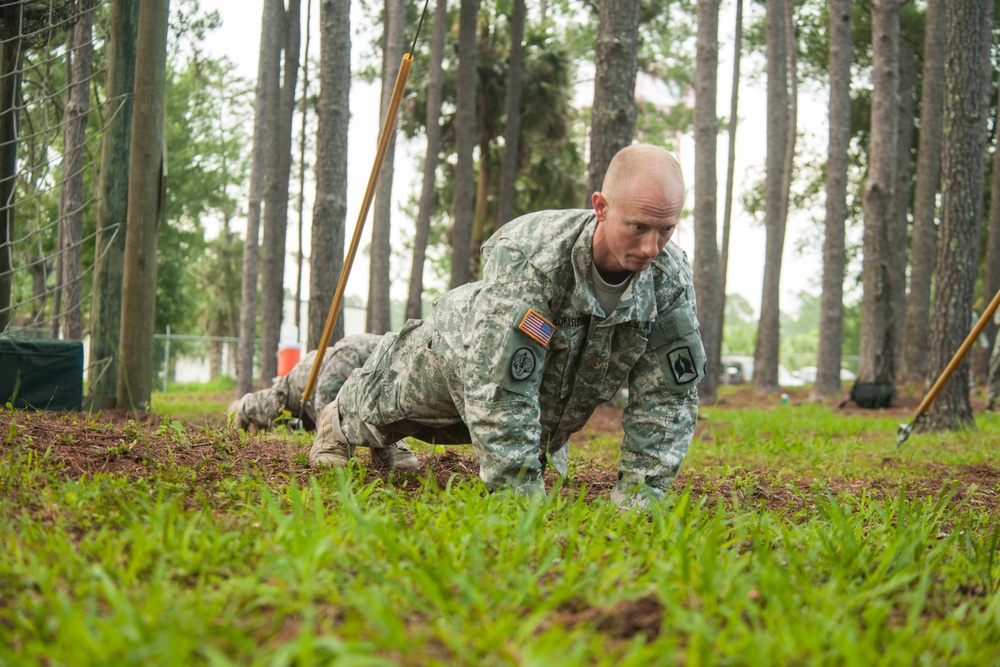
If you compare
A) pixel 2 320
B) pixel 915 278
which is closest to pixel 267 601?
pixel 2 320

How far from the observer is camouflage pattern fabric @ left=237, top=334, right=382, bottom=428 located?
5793mm

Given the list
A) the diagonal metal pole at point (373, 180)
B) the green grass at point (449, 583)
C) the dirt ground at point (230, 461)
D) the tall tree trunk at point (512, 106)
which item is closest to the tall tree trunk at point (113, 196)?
the dirt ground at point (230, 461)

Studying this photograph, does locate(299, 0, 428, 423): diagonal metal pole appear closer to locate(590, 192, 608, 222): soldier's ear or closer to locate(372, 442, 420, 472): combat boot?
locate(372, 442, 420, 472): combat boot

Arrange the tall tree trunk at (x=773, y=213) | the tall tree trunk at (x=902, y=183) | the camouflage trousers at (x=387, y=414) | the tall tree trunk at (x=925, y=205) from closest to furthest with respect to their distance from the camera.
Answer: the camouflage trousers at (x=387, y=414) < the tall tree trunk at (x=925, y=205) < the tall tree trunk at (x=773, y=213) < the tall tree trunk at (x=902, y=183)

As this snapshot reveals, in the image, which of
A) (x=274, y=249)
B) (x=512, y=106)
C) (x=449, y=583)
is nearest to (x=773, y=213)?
(x=512, y=106)

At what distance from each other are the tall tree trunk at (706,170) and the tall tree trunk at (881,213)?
2112 millimetres

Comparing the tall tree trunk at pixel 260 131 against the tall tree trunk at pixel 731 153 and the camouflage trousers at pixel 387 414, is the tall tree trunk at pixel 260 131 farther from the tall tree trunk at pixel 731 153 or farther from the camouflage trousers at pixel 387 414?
the camouflage trousers at pixel 387 414

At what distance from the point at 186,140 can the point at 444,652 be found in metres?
27.5

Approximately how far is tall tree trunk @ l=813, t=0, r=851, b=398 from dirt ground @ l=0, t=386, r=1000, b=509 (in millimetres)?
10675

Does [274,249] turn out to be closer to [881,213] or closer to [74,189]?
[74,189]

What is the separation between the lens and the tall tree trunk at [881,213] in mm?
12961

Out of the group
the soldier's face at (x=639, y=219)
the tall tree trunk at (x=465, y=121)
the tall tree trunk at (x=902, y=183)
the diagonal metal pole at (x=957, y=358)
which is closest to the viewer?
the soldier's face at (x=639, y=219)

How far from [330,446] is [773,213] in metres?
15.6

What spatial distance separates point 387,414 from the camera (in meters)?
3.92
